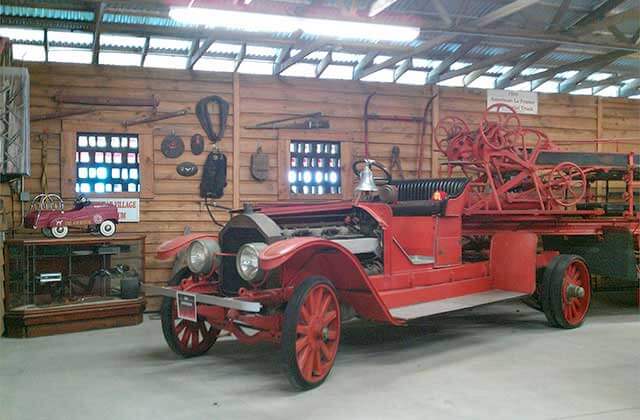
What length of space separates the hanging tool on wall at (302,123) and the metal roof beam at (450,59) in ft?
6.52

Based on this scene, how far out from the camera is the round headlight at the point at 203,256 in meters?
4.59

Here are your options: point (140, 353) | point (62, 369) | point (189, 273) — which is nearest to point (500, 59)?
point (189, 273)

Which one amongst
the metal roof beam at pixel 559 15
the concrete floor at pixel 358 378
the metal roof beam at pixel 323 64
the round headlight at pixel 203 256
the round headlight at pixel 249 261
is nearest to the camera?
the concrete floor at pixel 358 378

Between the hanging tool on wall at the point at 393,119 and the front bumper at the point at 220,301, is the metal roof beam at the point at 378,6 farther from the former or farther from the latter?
the front bumper at the point at 220,301

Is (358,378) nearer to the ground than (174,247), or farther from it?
nearer to the ground

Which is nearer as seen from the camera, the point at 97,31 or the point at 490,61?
the point at 97,31

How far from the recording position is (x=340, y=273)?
4566mm

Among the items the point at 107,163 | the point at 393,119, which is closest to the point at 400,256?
the point at 393,119

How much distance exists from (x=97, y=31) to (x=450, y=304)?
4791mm

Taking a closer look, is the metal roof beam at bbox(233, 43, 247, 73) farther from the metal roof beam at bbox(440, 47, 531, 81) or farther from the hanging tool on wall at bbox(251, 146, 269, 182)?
the metal roof beam at bbox(440, 47, 531, 81)

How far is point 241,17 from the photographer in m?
5.30

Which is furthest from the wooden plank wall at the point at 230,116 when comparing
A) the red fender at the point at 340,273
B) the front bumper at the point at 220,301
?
the red fender at the point at 340,273

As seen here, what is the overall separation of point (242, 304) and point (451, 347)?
2326 millimetres

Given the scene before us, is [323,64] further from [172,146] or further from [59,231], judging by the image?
[59,231]
